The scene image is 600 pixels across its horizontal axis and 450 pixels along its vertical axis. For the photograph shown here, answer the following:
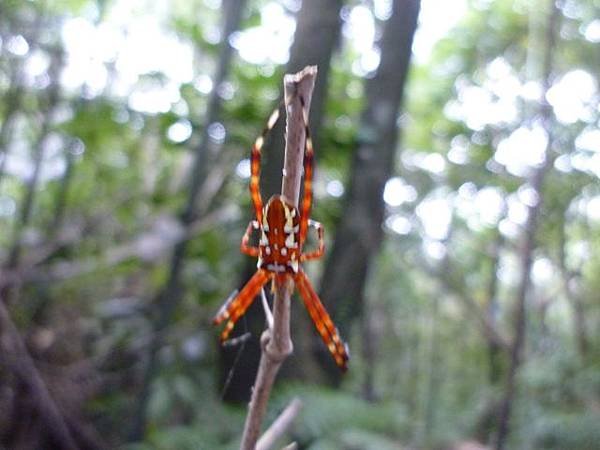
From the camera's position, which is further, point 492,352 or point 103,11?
point 492,352

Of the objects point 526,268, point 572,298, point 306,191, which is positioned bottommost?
point 572,298

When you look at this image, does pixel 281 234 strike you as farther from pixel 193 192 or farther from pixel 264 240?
pixel 193 192

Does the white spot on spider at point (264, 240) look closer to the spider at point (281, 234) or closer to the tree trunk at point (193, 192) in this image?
the spider at point (281, 234)

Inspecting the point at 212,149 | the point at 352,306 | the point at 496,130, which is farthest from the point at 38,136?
the point at 496,130

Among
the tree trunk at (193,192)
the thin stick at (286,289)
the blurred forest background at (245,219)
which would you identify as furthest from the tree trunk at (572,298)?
the thin stick at (286,289)

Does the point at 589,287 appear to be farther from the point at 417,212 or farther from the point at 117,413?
the point at 117,413

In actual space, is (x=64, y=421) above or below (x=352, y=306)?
below

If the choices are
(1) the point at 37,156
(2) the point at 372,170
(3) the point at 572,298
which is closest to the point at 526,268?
(2) the point at 372,170
